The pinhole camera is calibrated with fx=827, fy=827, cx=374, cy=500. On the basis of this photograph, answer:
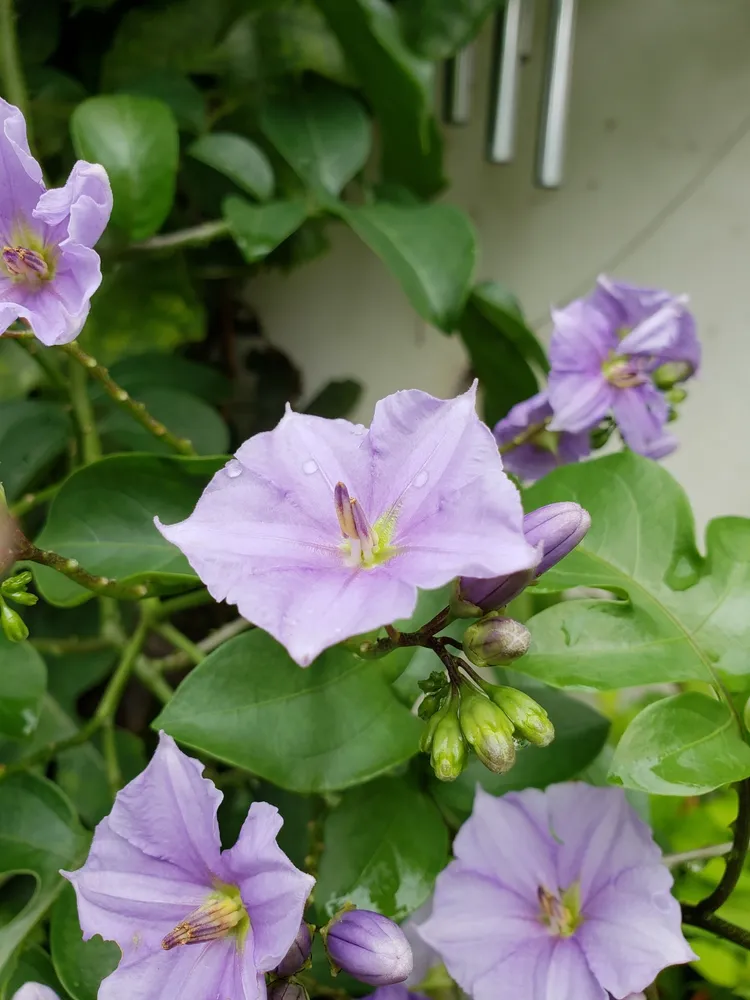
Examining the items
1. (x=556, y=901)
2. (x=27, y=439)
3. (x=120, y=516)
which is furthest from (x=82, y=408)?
(x=556, y=901)

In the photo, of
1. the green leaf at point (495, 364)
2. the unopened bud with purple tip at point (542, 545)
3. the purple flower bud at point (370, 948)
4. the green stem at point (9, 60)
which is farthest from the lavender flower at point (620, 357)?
the green stem at point (9, 60)

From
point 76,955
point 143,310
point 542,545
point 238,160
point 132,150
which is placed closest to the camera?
point 542,545

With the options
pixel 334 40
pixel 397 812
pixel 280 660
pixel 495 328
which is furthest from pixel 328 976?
pixel 334 40

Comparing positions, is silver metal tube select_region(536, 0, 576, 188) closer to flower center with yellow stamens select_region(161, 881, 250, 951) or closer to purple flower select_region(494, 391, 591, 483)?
purple flower select_region(494, 391, 591, 483)

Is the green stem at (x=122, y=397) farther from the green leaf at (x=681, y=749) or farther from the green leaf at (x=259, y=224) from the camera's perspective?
the green leaf at (x=681, y=749)

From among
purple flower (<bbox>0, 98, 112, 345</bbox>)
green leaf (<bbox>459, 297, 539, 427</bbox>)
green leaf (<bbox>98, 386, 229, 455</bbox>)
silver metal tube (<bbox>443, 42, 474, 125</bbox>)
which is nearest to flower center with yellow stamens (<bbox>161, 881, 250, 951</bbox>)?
purple flower (<bbox>0, 98, 112, 345</bbox>)

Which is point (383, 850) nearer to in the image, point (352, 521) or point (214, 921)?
point (214, 921)
